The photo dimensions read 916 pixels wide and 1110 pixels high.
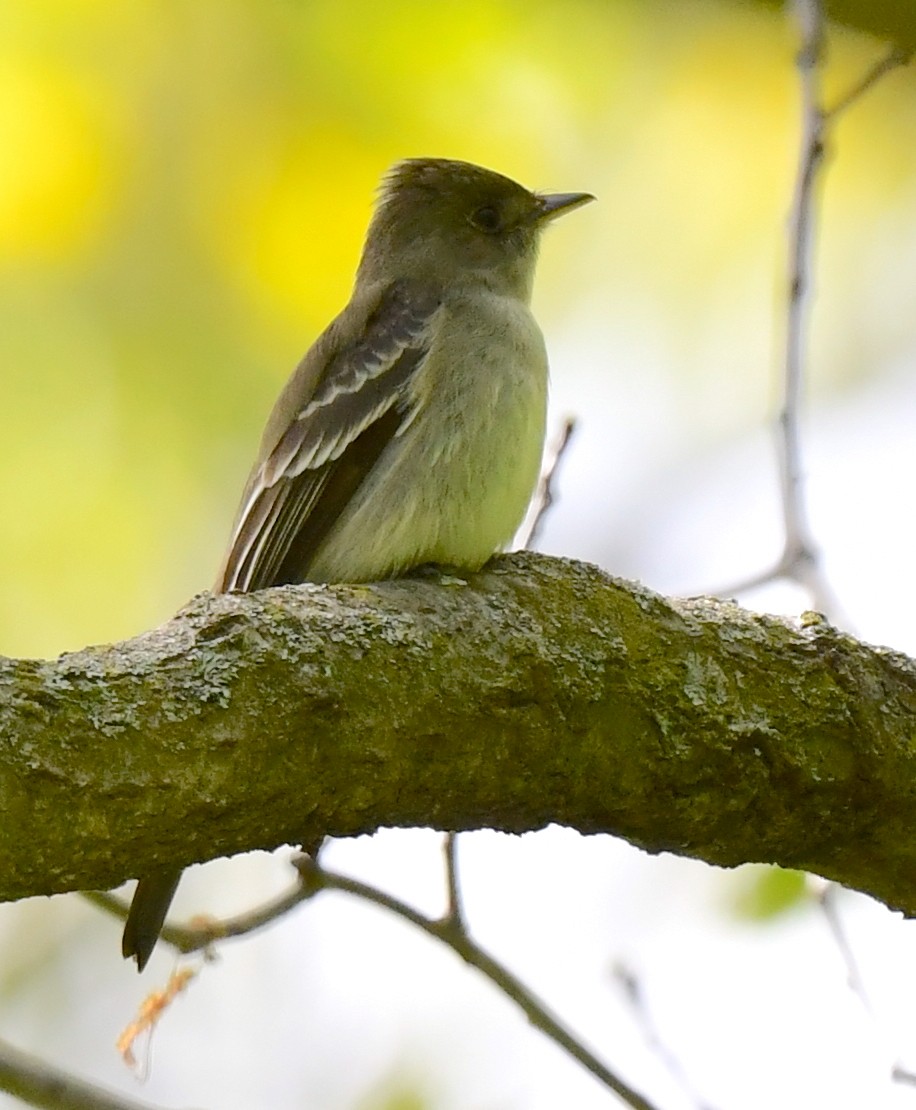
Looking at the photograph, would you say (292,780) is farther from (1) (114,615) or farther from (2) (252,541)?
(1) (114,615)

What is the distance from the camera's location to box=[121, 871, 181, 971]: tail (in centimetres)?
259

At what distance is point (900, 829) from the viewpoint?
2707 mm

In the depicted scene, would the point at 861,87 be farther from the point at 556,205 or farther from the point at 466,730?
the point at 466,730

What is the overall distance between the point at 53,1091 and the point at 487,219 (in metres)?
2.65

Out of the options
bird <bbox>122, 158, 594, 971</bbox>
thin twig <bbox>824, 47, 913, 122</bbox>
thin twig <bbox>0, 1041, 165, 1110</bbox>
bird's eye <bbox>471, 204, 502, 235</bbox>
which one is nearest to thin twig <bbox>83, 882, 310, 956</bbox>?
thin twig <bbox>0, 1041, 165, 1110</bbox>

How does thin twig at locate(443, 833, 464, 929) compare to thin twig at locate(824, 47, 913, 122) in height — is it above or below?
below

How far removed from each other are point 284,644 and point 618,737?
1.94ft

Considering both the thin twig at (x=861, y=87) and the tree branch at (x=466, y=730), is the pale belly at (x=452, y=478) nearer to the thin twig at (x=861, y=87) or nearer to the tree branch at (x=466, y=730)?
the tree branch at (x=466, y=730)

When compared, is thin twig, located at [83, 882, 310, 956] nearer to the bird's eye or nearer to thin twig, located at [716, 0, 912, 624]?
thin twig, located at [716, 0, 912, 624]

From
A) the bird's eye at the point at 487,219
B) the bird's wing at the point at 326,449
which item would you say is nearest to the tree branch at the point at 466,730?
the bird's wing at the point at 326,449

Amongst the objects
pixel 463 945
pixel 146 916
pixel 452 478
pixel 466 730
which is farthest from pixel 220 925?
pixel 452 478

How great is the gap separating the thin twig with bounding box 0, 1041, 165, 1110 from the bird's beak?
105 inches

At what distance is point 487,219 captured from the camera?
429cm

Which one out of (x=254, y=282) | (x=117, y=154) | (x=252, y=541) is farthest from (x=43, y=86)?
(x=252, y=541)
